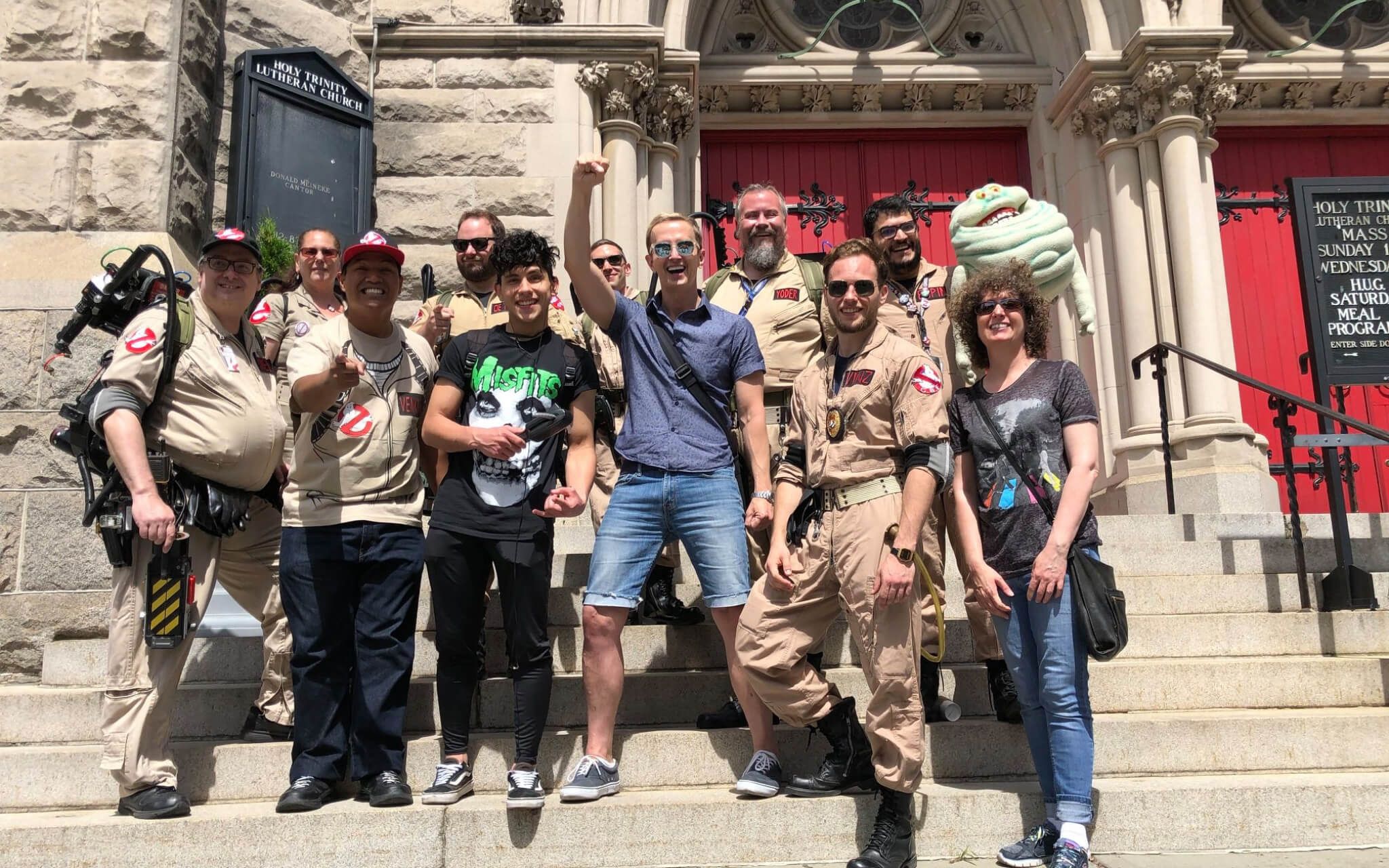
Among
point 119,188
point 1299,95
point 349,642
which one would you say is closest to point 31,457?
point 119,188

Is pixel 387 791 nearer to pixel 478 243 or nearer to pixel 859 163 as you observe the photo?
pixel 478 243

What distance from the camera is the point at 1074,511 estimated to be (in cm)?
321

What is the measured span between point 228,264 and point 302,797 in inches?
78.5

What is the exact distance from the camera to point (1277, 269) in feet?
29.1

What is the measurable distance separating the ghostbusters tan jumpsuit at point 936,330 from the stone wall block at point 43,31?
200 inches

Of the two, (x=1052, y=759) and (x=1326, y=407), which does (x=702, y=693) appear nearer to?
(x=1052, y=759)

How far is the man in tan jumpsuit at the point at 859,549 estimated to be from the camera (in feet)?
10.6

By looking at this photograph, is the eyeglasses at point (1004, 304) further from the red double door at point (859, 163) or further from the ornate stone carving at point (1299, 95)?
the ornate stone carving at point (1299, 95)

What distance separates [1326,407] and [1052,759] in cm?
322

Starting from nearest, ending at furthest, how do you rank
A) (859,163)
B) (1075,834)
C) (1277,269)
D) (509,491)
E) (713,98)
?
(1075,834) → (509,491) → (1277,269) → (713,98) → (859,163)

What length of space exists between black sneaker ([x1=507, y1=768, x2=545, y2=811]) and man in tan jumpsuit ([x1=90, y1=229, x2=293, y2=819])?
114cm

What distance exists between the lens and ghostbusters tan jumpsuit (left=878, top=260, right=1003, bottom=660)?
157 inches

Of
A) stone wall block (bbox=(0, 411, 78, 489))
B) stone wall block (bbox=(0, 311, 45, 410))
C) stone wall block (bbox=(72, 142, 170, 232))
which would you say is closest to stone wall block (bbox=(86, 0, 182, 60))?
stone wall block (bbox=(72, 142, 170, 232))

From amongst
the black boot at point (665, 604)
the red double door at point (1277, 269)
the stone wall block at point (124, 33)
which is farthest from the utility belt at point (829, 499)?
the red double door at point (1277, 269)
